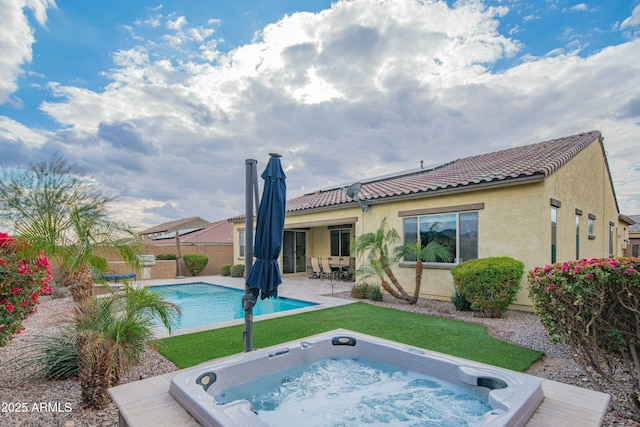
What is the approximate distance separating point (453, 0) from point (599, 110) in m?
8.58

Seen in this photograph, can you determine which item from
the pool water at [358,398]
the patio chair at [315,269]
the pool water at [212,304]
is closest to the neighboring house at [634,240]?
the patio chair at [315,269]

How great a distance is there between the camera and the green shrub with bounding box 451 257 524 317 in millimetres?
7969

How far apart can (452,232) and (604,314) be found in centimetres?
668

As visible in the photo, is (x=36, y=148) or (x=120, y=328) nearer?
(x=120, y=328)

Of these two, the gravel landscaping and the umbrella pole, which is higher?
the umbrella pole

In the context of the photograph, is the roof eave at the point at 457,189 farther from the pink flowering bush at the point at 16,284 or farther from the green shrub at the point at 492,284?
the pink flowering bush at the point at 16,284

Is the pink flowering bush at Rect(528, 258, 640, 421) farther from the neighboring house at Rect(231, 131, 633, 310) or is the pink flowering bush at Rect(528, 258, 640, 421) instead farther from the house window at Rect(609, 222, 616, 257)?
the house window at Rect(609, 222, 616, 257)

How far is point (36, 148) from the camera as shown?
9.16 metres

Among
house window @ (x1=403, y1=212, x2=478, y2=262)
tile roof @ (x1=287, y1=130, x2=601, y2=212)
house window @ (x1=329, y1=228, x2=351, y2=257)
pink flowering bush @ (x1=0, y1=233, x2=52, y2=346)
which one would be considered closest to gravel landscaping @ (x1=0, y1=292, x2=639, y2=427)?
pink flowering bush @ (x1=0, y1=233, x2=52, y2=346)

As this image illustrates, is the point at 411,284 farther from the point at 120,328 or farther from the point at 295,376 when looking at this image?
the point at 120,328

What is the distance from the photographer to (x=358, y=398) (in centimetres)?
429

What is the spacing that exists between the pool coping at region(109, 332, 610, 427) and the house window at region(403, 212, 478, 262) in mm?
6678

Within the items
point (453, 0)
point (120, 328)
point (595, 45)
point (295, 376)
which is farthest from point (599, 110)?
point (120, 328)

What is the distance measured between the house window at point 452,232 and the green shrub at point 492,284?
1509 mm
